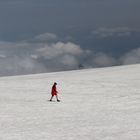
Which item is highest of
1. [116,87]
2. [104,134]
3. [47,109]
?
[116,87]

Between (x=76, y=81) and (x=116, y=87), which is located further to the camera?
(x=76, y=81)

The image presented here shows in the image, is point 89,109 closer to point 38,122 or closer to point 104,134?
point 38,122

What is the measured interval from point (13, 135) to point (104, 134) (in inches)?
126

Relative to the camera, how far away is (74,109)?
Result: 74.8ft

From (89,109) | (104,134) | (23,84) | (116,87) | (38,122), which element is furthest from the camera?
(23,84)

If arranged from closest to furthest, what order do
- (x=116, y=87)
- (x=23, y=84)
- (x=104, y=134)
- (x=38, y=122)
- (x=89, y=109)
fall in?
(x=104, y=134), (x=38, y=122), (x=89, y=109), (x=116, y=87), (x=23, y=84)

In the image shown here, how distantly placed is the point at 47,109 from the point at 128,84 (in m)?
9.92

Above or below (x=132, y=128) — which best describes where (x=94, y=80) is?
→ above

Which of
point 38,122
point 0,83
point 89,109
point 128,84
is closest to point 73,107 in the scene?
point 89,109

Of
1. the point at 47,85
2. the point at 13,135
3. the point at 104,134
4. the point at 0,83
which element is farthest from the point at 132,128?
the point at 0,83

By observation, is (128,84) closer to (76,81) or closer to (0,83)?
(76,81)

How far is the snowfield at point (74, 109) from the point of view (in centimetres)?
1692

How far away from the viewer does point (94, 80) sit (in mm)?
33938

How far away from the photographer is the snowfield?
55.5 ft
